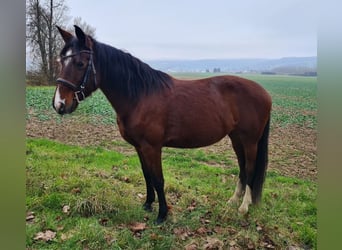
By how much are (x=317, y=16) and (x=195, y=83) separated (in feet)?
2.93

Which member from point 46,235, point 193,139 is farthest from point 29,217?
point 193,139

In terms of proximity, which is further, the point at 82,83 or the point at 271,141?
the point at 271,141

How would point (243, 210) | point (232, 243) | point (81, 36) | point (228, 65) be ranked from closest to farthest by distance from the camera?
point (81, 36)
point (232, 243)
point (243, 210)
point (228, 65)

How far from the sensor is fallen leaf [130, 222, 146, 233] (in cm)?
190

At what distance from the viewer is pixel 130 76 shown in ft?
6.16

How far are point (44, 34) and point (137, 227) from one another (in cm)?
142

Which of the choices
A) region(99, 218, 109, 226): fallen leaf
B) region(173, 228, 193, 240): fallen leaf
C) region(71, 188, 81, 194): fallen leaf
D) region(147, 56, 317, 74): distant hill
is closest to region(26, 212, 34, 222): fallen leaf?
region(71, 188, 81, 194): fallen leaf

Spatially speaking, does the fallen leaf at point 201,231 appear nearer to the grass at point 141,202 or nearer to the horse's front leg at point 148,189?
the grass at point 141,202

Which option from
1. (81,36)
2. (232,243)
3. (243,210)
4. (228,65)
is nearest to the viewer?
(81,36)

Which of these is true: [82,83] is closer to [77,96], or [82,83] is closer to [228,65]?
[77,96]

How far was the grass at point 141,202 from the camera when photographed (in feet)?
6.12

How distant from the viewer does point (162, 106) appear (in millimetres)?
1910

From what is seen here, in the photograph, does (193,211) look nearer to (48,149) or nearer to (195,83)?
(195,83)
